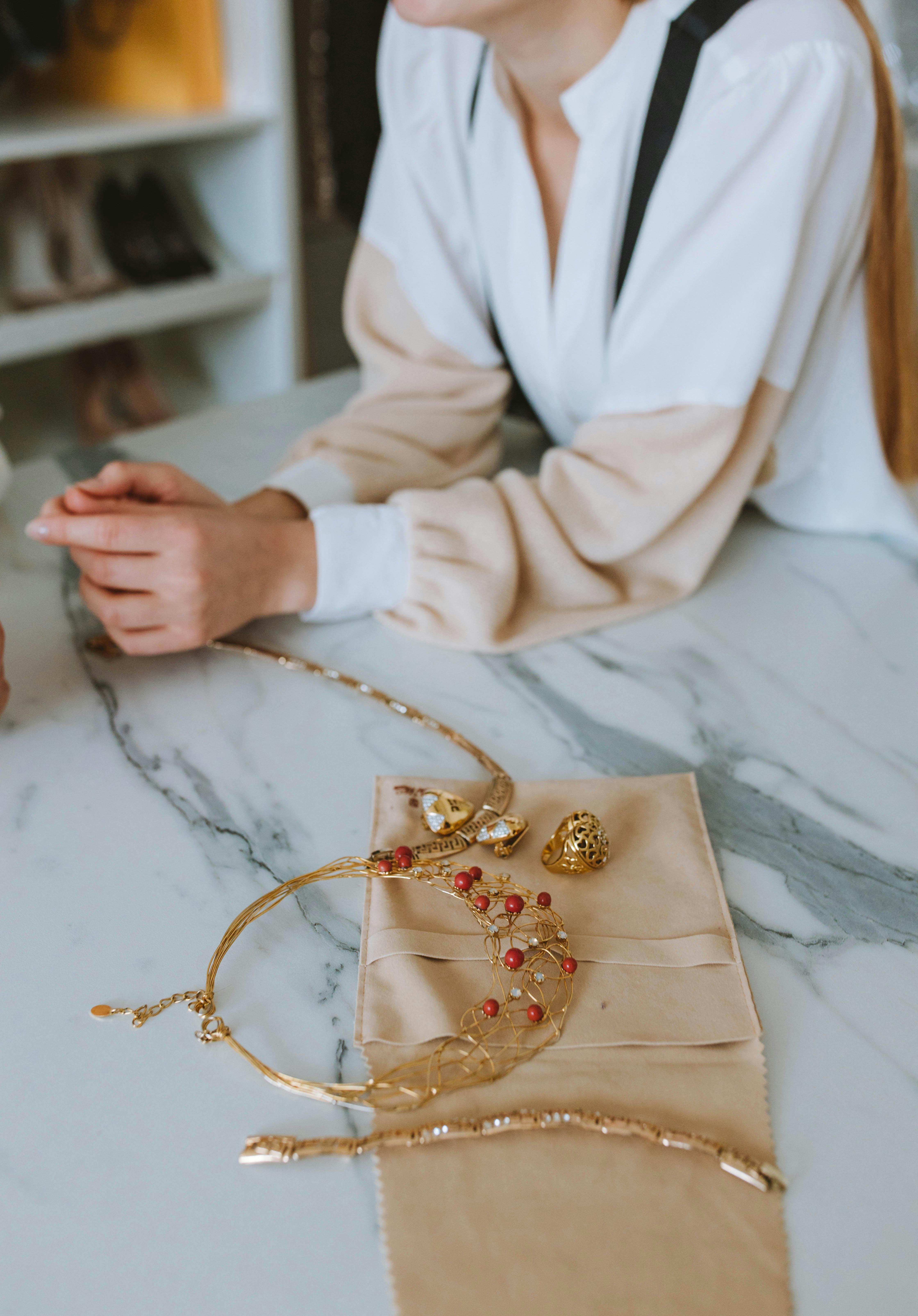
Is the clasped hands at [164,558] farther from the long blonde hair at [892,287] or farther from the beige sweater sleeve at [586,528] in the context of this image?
the long blonde hair at [892,287]

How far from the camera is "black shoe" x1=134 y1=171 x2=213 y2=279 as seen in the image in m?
1.50

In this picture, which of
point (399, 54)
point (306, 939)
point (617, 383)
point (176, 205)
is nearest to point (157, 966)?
point (306, 939)

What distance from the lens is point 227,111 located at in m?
1.46

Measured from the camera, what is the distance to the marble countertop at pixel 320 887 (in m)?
0.38

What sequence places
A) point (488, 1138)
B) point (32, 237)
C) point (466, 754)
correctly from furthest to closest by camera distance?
A: point (32, 237) → point (466, 754) → point (488, 1138)

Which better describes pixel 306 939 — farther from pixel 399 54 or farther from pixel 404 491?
pixel 399 54

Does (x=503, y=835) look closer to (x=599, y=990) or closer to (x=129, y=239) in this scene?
(x=599, y=990)

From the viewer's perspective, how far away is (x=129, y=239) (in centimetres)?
150

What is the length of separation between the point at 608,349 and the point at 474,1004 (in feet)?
1.73

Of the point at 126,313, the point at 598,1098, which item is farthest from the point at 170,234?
the point at 598,1098

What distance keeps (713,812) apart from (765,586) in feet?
0.88

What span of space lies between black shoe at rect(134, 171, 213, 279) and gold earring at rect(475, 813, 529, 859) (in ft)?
4.01

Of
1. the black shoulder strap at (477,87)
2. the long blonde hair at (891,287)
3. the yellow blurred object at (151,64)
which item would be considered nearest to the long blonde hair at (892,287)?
the long blonde hair at (891,287)

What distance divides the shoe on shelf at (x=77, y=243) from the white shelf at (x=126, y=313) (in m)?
0.03
